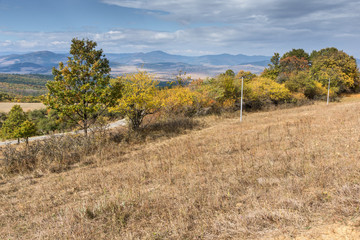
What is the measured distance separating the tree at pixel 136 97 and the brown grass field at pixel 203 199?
7829mm

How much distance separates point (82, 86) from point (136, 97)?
3.49m

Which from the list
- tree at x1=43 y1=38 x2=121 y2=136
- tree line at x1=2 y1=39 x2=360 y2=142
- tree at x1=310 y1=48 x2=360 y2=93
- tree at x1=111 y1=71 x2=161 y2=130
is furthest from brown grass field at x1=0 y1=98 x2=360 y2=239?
tree at x1=310 y1=48 x2=360 y2=93

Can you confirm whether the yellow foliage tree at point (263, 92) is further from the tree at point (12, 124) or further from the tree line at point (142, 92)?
the tree at point (12, 124)

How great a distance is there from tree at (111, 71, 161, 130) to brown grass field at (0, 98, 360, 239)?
25.7 ft

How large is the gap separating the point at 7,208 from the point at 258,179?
6.20 m

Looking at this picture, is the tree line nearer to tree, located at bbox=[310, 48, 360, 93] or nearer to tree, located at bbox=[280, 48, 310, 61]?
tree, located at bbox=[310, 48, 360, 93]

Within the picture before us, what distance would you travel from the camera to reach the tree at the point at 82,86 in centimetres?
1340

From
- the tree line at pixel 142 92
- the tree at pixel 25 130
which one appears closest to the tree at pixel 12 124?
the tree line at pixel 142 92

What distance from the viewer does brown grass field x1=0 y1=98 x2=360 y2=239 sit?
137 inches

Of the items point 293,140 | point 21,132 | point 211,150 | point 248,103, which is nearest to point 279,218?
point 211,150

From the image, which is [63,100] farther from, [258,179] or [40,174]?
[258,179]

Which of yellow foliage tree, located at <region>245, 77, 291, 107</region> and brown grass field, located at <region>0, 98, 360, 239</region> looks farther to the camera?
yellow foliage tree, located at <region>245, 77, 291, 107</region>

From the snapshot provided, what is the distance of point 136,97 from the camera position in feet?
49.9

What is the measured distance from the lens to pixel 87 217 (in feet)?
14.3
